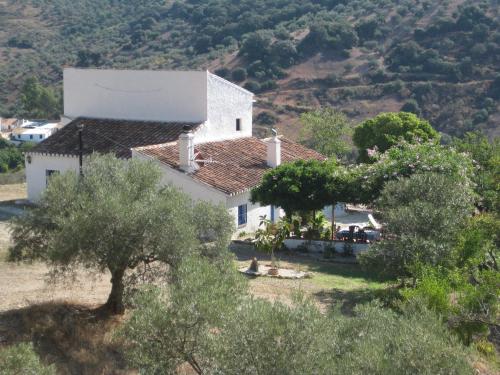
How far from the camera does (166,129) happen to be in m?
29.6

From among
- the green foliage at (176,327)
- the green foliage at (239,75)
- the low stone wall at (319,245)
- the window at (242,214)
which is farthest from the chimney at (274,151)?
the green foliage at (239,75)

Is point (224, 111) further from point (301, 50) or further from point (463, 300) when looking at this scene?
point (301, 50)

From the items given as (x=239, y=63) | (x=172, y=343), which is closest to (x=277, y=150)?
(x=172, y=343)

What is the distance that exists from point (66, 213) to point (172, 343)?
5.04 meters

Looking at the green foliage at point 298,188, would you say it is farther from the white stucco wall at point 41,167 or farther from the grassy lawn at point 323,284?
the white stucco wall at point 41,167

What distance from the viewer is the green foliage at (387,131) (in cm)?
3297

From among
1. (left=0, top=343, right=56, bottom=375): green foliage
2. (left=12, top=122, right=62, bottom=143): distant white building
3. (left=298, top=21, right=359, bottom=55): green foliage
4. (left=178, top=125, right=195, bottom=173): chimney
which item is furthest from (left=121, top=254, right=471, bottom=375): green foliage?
(left=12, top=122, right=62, bottom=143): distant white building

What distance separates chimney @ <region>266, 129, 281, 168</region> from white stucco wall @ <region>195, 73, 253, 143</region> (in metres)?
2.73

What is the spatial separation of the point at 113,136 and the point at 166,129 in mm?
2214

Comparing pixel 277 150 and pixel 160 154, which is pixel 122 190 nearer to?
pixel 160 154

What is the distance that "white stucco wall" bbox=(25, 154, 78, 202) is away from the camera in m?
28.7

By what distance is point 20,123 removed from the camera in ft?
240

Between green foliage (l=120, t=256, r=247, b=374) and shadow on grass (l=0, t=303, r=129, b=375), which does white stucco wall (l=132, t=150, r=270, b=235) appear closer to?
shadow on grass (l=0, t=303, r=129, b=375)

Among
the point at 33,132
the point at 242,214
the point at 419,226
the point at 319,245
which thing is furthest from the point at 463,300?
the point at 33,132
